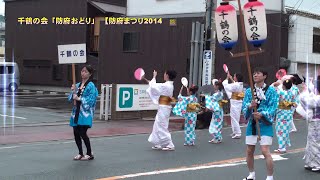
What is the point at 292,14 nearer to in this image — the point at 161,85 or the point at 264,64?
the point at 264,64

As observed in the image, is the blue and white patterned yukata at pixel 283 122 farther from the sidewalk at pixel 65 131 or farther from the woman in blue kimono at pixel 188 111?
the sidewalk at pixel 65 131

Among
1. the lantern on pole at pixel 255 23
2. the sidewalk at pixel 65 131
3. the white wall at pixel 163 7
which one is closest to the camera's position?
the lantern on pole at pixel 255 23

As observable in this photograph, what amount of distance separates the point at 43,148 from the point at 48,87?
80.7ft

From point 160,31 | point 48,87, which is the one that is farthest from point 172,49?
point 48,87

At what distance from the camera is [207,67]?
1645cm

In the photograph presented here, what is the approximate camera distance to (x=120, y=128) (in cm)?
1517

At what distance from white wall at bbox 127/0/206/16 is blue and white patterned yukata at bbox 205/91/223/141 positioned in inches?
543

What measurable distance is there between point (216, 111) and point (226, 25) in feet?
10.3

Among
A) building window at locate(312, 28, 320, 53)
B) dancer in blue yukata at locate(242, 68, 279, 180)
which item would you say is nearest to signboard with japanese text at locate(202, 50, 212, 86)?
dancer in blue yukata at locate(242, 68, 279, 180)

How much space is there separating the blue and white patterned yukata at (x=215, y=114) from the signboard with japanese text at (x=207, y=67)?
3.93 meters

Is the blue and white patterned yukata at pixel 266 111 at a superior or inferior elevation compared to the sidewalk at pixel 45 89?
superior

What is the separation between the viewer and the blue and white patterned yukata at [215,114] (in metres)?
12.2

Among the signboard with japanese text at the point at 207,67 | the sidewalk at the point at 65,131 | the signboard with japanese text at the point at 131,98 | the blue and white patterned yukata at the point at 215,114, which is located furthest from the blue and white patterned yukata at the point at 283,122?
the signboard with japanese text at the point at 131,98

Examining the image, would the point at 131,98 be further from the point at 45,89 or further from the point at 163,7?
the point at 45,89
